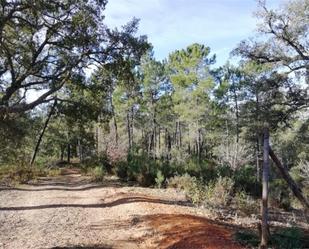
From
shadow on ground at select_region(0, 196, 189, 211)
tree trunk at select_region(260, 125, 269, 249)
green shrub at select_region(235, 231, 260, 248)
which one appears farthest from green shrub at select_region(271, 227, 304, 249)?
shadow on ground at select_region(0, 196, 189, 211)

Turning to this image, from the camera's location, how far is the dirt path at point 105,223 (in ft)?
25.6

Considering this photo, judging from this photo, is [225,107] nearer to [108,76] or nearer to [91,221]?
[108,76]

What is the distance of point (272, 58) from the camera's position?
2019cm

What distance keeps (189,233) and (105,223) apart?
2630 mm

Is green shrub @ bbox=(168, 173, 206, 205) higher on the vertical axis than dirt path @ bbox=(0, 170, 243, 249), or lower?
higher

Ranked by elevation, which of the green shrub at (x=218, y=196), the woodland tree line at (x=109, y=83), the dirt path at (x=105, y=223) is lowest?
the dirt path at (x=105, y=223)

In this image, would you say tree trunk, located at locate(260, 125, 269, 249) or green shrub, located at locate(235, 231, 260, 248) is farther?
green shrub, located at locate(235, 231, 260, 248)

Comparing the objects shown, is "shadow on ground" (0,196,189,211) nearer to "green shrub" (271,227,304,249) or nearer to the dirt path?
the dirt path

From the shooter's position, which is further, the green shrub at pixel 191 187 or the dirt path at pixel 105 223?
the green shrub at pixel 191 187

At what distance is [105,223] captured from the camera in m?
9.86

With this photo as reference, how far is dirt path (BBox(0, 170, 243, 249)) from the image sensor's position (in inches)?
307

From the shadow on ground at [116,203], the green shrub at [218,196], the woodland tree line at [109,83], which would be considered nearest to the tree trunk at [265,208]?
the woodland tree line at [109,83]

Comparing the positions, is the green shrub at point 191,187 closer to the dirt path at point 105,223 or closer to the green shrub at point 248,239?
the dirt path at point 105,223

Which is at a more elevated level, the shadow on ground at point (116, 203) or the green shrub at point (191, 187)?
the green shrub at point (191, 187)
